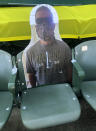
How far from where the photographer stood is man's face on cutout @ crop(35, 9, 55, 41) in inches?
55.9

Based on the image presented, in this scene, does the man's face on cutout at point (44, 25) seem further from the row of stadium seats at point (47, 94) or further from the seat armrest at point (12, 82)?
the seat armrest at point (12, 82)

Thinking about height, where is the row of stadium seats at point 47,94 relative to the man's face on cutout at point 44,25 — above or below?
below

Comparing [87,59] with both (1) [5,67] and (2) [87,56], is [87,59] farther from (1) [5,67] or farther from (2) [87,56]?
(1) [5,67]

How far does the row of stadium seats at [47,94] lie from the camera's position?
3.73 ft

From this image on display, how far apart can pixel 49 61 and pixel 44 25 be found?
303 millimetres

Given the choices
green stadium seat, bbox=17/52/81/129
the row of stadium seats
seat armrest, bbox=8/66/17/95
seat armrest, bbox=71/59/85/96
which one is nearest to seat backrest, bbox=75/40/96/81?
the row of stadium seats

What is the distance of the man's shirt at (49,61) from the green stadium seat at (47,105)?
4.2 inches

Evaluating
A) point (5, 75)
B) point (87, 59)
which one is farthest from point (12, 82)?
point (87, 59)

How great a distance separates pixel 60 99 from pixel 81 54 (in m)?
0.45

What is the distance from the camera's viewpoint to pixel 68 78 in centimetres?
159

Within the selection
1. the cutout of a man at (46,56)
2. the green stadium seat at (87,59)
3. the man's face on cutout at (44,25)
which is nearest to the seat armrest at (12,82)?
the cutout of a man at (46,56)

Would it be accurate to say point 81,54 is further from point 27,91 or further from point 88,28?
point 27,91

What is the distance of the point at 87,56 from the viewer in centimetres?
151

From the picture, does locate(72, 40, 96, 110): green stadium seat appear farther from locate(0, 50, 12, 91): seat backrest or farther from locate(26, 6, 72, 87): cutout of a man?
locate(0, 50, 12, 91): seat backrest
